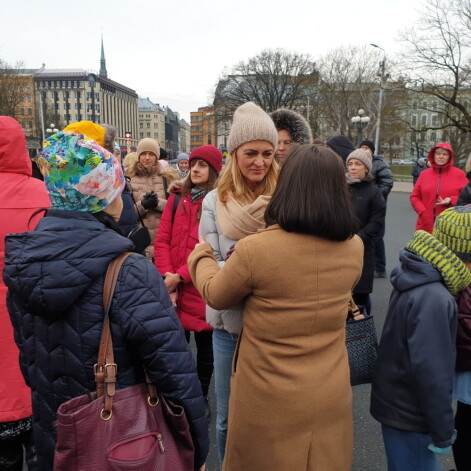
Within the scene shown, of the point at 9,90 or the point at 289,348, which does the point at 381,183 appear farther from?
the point at 9,90

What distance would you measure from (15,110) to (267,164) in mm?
38456

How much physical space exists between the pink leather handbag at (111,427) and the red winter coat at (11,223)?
1051 millimetres

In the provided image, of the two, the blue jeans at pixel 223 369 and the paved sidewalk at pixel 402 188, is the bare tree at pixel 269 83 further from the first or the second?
the blue jeans at pixel 223 369

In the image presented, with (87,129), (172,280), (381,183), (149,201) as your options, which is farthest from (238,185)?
(381,183)

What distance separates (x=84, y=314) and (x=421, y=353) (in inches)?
52.5

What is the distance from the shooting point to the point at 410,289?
Result: 1816mm

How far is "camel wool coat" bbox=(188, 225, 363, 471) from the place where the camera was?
1.51 meters

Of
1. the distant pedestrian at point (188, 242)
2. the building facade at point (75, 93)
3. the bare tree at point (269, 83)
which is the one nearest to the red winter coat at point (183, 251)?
the distant pedestrian at point (188, 242)

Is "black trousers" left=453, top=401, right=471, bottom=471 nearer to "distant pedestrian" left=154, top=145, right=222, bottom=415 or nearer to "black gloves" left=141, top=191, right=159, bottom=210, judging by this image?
"distant pedestrian" left=154, top=145, right=222, bottom=415

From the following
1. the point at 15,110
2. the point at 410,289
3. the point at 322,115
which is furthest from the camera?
the point at 322,115

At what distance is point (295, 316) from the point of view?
1531 mm

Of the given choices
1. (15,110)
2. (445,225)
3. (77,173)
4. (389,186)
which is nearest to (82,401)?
(77,173)

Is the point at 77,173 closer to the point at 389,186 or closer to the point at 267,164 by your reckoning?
the point at 267,164

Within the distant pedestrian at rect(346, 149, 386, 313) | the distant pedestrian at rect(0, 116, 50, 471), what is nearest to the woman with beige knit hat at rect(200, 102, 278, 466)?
the distant pedestrian at rect(0, 116, 50, 471)
